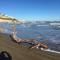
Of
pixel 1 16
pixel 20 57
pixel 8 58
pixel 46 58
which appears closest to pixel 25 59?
pixel 20 57

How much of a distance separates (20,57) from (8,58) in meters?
3.04

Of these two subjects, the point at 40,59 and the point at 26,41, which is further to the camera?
the point at 26,41

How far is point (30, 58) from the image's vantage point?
14281 millimetres

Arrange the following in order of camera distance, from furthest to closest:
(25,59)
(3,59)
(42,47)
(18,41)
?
(18,41) → (42,47) → (25,59) → (3,59)

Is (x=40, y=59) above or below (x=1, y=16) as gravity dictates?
below

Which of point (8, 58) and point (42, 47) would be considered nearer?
point (8, 58)

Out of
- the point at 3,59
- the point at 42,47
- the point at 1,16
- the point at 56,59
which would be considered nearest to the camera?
the point at 3,59

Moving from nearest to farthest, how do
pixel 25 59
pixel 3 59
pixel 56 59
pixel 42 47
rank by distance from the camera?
pixel 3 59, pixel 25 59, pixel 56 59, pixel 42 47

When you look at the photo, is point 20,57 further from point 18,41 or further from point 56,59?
point 18,41

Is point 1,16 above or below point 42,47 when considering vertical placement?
above

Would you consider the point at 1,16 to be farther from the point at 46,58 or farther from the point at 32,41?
the point at 46,58

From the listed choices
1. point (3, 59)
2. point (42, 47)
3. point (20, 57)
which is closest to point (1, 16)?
point (42, 47)

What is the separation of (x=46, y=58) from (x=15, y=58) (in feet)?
7.85

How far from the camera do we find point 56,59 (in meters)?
14.9
